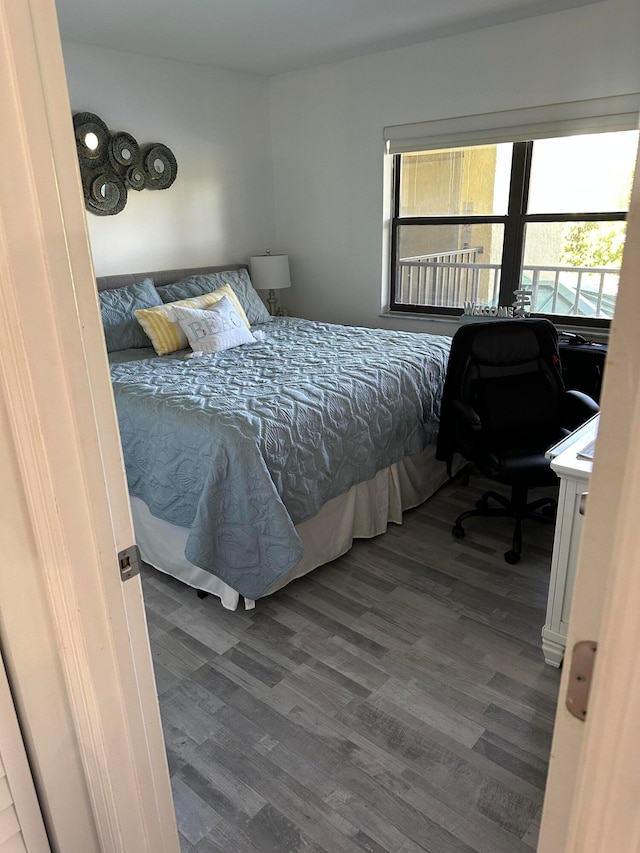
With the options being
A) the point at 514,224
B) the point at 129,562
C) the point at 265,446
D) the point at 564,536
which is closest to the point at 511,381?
the point at 564,536

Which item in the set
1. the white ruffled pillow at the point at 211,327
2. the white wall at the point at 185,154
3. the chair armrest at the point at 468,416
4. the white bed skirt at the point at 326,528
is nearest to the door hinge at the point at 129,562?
the white bed skirt at the point at 326,528

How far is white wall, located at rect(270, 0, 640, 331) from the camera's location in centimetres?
330

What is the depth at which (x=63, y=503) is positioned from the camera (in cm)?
88

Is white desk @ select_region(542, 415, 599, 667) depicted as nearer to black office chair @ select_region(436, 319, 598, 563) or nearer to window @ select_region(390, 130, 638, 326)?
black office chair @ select_region(436, 319, 598, 563)

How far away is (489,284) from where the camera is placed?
434 centimetres

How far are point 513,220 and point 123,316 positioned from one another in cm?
262

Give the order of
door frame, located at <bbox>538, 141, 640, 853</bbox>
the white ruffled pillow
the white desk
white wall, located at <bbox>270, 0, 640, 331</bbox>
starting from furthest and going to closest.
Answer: the white ruffled pillow
white wall, located at <bbox>270, 0, 640, 331</bbox>
the white desk
door frame, located at <bbox>538, 141, 640, 853</bbox>

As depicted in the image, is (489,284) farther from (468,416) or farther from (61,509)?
(61,509)

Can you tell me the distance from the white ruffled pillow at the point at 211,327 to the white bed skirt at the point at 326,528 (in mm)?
1155

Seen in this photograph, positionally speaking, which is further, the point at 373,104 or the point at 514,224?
the point at 373,104

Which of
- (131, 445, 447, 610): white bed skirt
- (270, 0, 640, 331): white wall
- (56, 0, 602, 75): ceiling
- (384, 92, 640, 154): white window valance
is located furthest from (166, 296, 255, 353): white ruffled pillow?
(384, 92, 640, 154): white window valance

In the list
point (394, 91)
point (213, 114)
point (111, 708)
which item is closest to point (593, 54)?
point (394, 91)

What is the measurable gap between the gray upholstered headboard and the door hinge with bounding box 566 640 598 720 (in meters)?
3.81

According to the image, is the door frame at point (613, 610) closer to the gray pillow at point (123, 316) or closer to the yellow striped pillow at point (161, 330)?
the yellow striped pillow at point (161, 330)
